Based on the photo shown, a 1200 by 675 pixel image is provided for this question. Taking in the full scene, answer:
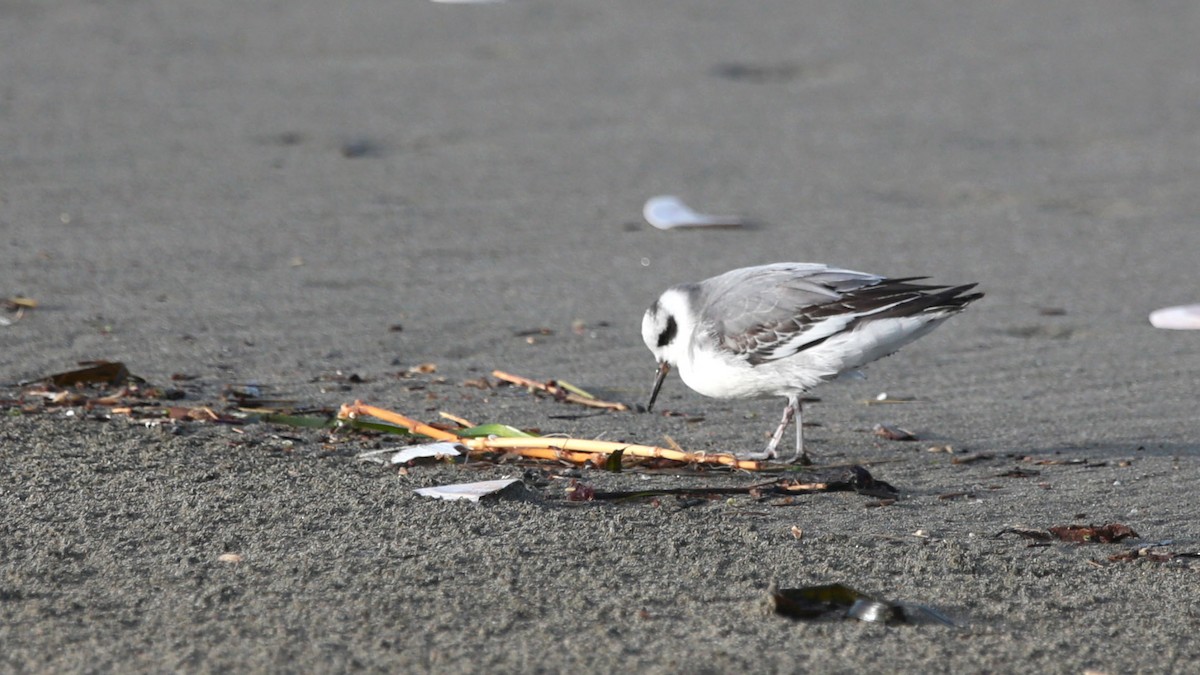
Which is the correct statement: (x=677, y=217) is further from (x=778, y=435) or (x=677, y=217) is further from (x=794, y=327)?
(x=778, y=435)

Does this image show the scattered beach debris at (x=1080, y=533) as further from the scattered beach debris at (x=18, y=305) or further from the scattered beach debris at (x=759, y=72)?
the scattered beach debris at (x=759, y=72)

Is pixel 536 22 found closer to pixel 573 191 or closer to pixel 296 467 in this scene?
pixel 573 191

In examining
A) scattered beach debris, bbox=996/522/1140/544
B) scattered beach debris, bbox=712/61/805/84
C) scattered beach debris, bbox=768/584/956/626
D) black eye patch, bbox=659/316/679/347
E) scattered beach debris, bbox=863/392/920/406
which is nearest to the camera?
scattered beach debris, bbox=768/584/956/626

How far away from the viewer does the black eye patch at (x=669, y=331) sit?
564 centimetres

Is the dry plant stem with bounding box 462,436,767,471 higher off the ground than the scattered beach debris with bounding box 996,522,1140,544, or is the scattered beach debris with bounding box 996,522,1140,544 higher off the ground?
the dry plant stem with bounding box 462,436,767,471

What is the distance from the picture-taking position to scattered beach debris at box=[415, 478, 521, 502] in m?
4.55

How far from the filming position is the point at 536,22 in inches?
467

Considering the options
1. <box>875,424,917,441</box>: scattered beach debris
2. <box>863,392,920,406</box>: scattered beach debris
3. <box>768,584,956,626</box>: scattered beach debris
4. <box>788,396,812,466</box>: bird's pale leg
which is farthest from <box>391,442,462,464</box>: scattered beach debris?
<box>863,392,920,406</box>: scattered beach debris

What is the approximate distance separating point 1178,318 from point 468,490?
12.9 feet

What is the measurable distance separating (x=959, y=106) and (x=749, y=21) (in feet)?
7.32

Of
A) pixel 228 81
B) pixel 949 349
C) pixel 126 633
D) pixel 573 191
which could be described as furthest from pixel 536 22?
pixel 126 633

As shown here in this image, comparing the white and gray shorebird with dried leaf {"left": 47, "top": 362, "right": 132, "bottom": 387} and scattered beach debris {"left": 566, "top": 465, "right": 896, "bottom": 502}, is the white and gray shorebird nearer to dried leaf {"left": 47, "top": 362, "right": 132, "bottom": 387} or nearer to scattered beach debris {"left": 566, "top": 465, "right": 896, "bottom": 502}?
scattered beach debris {"left": 566, "top": 465, "right": 896, "bottom": 502}

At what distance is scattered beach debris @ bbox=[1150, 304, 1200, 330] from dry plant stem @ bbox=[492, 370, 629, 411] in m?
2.77

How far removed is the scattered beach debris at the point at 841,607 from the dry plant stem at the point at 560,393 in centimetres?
198
